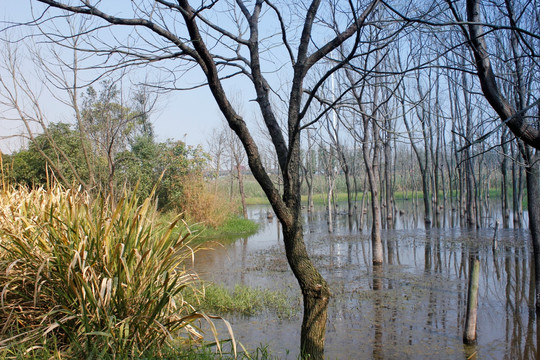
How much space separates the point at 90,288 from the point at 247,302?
4.11 m

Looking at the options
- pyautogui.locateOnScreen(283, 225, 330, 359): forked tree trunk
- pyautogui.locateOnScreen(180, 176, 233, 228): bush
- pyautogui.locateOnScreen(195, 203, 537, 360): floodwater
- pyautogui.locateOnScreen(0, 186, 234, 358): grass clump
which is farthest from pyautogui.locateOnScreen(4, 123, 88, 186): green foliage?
pyautogui.locateOnScreen(283, 225, 330, 359): forked tree trunk

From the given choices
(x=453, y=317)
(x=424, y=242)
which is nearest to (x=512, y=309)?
(x=453, y=317)

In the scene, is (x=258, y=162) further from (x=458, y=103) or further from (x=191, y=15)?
(x=458, y=103)

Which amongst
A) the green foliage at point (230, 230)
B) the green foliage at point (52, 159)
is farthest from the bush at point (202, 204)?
the green foliage at point (52, 159)

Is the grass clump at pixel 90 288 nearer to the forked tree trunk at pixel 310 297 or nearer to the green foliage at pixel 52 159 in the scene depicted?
the forked tree trunk at pixel 310 297

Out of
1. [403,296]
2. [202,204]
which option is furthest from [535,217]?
[202,204]

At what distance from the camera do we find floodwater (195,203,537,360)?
5434mm

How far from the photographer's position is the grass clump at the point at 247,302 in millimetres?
6734

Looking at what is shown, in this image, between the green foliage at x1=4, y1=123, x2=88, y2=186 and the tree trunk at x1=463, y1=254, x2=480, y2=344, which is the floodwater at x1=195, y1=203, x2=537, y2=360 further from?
the green foliage at x1=4, y1=123, x2=88, y2=186

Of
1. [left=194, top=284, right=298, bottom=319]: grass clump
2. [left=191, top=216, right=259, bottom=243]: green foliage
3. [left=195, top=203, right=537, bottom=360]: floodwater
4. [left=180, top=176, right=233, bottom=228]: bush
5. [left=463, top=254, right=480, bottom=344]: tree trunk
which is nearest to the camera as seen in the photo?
[left=463, top=254, right=480, bottom=344]: tree trunk

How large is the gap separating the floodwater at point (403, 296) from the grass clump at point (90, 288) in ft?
4.00

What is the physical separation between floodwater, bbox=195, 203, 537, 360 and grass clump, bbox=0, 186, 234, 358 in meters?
1.22

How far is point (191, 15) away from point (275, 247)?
38.0ft

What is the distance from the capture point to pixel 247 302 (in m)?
6.98
